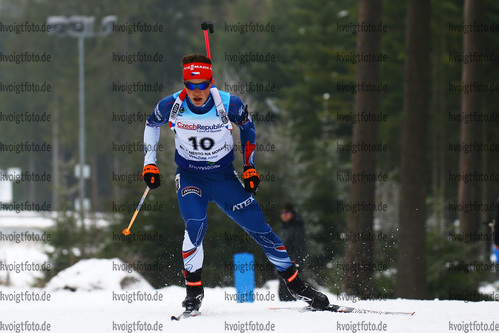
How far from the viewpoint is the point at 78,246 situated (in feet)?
55.3

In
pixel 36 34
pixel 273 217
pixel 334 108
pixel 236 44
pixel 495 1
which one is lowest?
pixel 273 217

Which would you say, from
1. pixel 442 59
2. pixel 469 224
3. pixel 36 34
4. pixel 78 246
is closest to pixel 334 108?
pixel 442 59

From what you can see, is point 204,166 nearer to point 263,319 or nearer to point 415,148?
point 263,319

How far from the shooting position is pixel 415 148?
12445 mm

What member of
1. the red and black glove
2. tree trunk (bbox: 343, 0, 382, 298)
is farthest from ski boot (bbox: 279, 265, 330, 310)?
tree trunk (bbox: 343, 0, 382, 298)

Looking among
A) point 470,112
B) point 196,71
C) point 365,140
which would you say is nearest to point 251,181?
point 196,71

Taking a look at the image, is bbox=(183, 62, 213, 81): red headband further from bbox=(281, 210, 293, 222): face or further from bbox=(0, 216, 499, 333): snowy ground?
bbox=(281, 210, 293, 222): face

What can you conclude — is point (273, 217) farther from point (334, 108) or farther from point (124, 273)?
point (334, 108)

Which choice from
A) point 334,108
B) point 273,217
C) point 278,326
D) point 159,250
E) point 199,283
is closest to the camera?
point 278,326

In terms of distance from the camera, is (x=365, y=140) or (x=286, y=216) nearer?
(x=286, y=216)

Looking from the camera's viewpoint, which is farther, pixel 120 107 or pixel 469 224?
pixel 120 107

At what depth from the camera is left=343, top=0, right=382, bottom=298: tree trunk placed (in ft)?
43.8

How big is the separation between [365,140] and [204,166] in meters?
7.06

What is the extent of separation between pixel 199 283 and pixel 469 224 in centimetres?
1246
